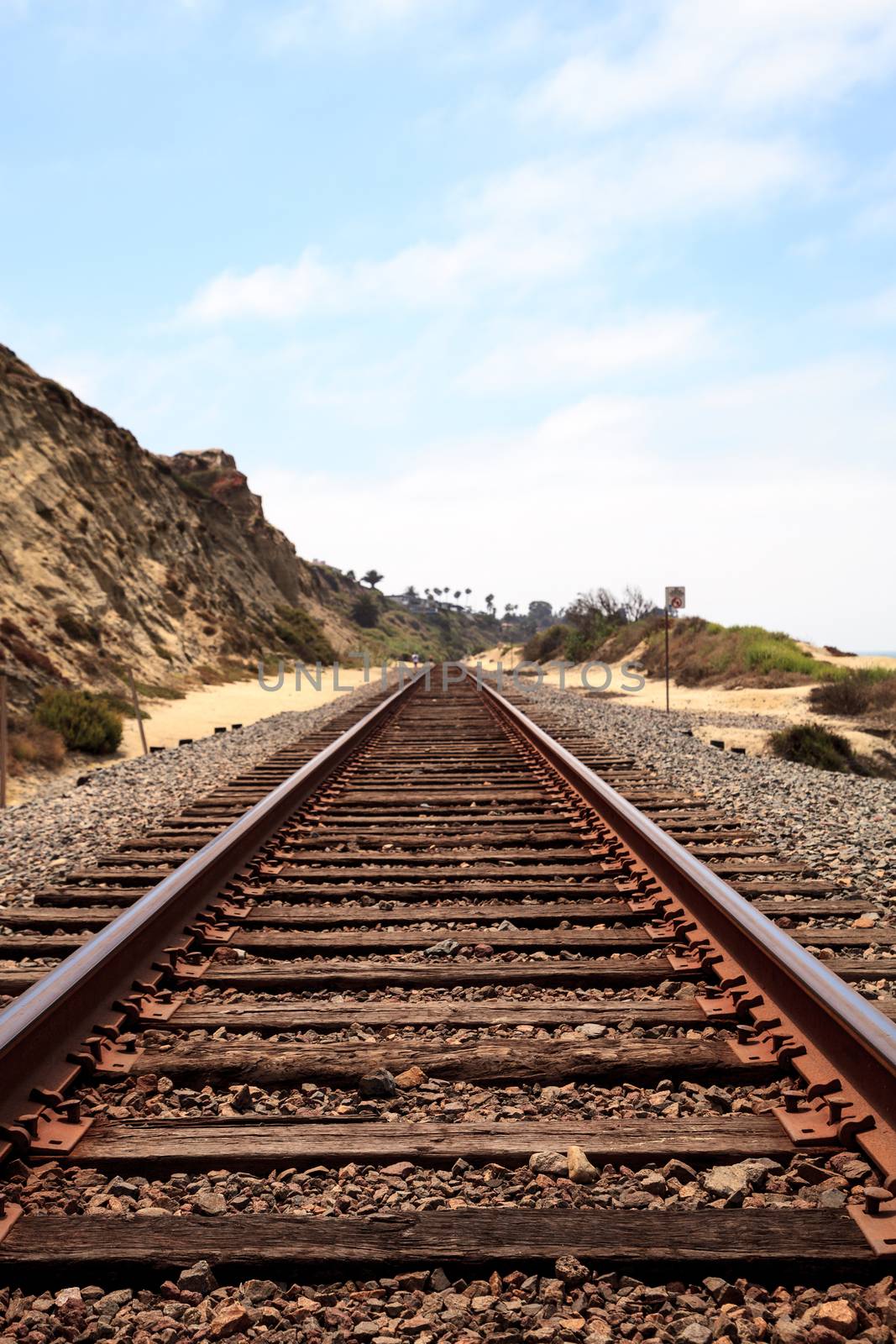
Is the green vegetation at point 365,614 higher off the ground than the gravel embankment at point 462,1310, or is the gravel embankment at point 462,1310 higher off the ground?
the green vegetation at point 365,614

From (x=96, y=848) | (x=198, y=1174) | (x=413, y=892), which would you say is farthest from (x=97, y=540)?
(x=198, y=1174)

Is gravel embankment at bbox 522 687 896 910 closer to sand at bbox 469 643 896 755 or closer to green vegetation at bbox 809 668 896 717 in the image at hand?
sand at bbox 469 643 896 755

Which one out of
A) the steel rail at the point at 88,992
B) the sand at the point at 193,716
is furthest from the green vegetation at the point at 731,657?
the steel rail at the point at 88,992

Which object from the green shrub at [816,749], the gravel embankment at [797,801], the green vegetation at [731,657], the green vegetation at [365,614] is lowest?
the green shrub at [816,749]

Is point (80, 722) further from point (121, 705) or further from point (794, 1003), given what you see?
point (794, 1003)

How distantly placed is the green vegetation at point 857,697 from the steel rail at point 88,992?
62.5ft

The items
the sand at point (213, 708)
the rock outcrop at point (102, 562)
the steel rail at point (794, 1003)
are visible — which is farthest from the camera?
the rock outcrop at point (102, 562)

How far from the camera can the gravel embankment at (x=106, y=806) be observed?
567cm

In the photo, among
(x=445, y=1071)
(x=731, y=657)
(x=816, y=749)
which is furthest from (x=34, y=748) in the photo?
(x=731, y=657)

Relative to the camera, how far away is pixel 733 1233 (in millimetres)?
1966

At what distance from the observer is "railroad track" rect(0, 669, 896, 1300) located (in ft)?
6.52

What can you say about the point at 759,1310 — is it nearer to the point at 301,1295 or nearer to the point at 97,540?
the point at 301,1295

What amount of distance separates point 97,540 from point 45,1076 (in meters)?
29.0

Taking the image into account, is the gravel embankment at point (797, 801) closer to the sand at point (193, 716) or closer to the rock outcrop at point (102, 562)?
the sand at point (193, 716)
